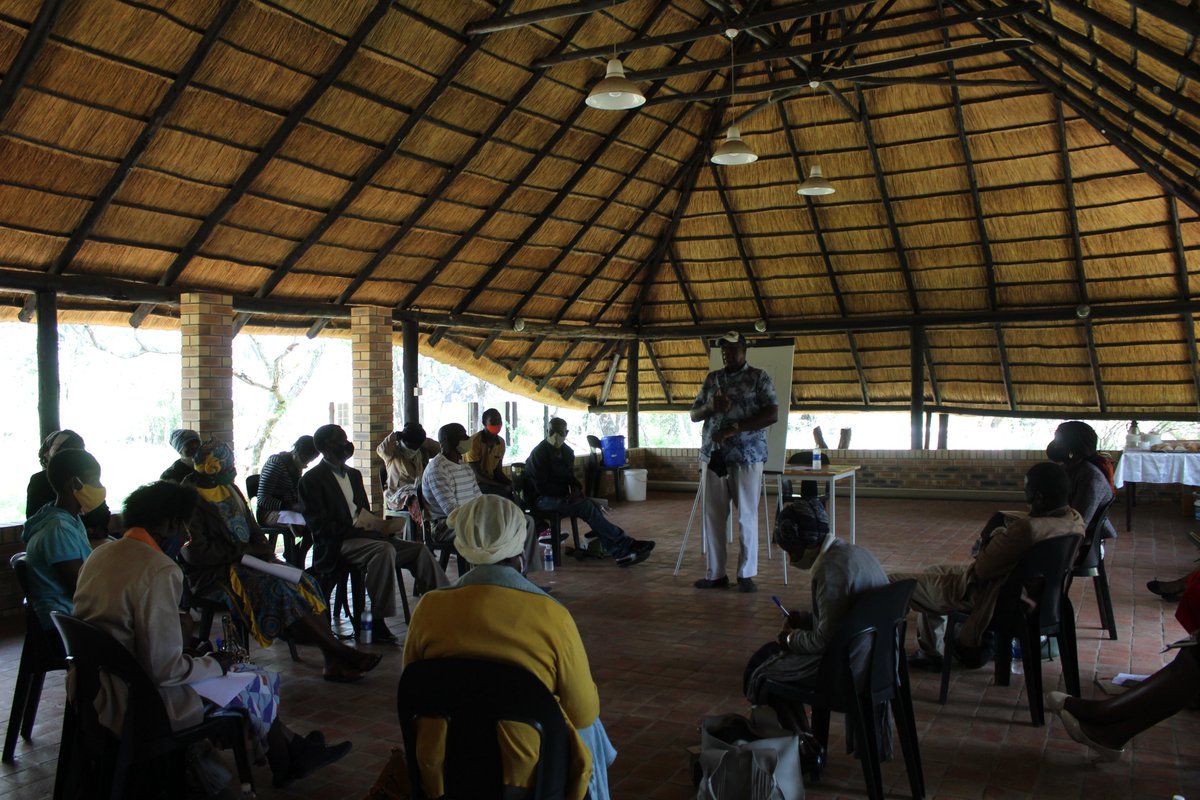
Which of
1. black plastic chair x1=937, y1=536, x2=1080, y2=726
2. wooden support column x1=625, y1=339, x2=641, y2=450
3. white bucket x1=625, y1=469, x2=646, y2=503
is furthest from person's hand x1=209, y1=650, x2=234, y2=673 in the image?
wooden support column x1=625, y1=339, x2=641, y2=450

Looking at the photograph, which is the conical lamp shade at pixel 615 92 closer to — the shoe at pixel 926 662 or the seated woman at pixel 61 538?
the shoe at pixel 926 662

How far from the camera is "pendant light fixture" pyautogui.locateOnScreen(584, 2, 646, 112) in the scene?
683 cm

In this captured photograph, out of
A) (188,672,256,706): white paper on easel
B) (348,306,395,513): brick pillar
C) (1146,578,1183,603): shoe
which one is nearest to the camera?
(188,672,256,706): white paper on easel

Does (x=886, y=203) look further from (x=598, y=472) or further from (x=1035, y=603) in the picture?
(x=1035, y=603)

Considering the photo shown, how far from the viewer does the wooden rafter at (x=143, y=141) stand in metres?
6.73

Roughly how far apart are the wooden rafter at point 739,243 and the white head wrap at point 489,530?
1019cm

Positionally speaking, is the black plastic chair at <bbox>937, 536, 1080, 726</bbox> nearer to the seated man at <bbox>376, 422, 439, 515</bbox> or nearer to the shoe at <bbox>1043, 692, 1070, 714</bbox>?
the shoe at <bbox>1043, 692, 1070, 714</bbox>

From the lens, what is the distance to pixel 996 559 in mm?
4164

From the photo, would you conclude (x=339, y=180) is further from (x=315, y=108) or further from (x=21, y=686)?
(x=21, y=686)

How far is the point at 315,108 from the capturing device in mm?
7992

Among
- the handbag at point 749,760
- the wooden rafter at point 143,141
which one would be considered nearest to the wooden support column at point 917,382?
the wooden rafter at point 143,141

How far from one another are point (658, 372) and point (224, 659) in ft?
41.6

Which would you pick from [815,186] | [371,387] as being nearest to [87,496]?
[371,387]

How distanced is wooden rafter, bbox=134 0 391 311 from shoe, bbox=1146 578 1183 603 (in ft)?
22.3
